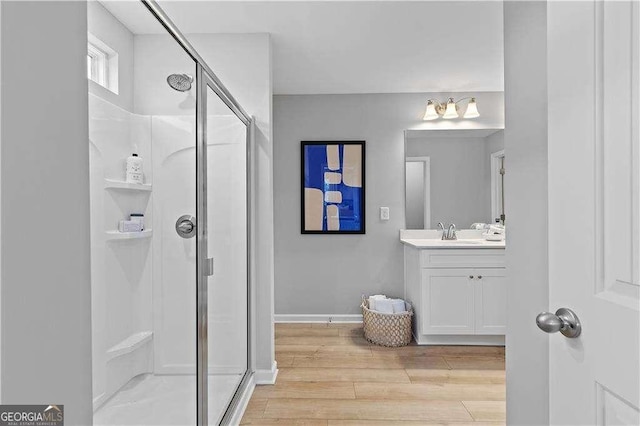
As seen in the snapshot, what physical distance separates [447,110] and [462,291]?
1744 mm

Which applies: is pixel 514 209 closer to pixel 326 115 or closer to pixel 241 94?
pixel 241 94

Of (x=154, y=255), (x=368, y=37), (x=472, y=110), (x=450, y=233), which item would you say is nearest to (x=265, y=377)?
(x=154, y=255)

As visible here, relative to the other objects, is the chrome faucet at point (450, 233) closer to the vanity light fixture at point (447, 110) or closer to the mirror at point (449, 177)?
the mirror at point (449, 177)

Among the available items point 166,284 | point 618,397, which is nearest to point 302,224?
point 166,284

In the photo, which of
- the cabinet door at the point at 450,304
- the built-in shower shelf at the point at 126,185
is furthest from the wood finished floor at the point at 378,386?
the built-in shower shelf at the point at 126,185

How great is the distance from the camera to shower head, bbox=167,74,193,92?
1.40m

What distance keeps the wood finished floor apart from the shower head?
167cm

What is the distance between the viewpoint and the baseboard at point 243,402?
1.88m

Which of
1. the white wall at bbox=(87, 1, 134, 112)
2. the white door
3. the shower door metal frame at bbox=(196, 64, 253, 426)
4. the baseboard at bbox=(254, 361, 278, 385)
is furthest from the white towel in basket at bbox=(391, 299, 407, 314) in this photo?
the white wall at bbox=(87, 1, 134, 112)

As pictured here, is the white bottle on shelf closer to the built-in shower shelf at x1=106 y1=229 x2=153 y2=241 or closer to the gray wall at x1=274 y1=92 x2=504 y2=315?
the built-in shower shelf at x1=106 y1=229 x2=153 y2=241

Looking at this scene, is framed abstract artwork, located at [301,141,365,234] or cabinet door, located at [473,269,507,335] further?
framed abstract artwork, located at [301,141,365,234]

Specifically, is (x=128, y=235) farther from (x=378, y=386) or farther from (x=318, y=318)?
(x=318, y=318)

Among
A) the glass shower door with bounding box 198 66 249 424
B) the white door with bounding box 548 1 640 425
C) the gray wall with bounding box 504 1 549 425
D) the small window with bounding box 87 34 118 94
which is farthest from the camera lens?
the glass shower door with bounding box 198 66 249 424

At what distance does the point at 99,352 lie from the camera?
3.17 ft
